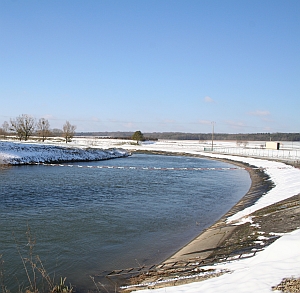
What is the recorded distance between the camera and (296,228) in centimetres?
953

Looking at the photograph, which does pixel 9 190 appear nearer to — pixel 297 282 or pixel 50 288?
pixel 50 288

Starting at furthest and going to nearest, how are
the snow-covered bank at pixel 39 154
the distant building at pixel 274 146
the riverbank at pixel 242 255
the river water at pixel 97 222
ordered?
the distant building at pixel 274 146
the snow-covered bank at pixel 39 154
the river water at pixel 97 222
the riverbank at pixel 242 255

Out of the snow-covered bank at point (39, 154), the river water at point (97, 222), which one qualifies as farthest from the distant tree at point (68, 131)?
the river water at point (97, 222)

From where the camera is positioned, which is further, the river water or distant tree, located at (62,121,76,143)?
distant tree, located at (62,121,76,143)

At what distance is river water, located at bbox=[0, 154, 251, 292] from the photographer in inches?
339

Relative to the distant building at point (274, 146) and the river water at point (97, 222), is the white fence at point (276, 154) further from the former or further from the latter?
the river water at point (97, 222)

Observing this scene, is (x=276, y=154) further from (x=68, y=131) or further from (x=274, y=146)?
(x=68, y=131)

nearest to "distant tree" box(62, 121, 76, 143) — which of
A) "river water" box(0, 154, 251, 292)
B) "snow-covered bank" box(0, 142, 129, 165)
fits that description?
"snow-covered bank" box(0, 142, 129, 165)

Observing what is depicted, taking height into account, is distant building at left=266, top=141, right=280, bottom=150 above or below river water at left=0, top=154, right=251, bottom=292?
Answer: above

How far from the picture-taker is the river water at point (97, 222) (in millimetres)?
8612

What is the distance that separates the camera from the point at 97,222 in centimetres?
1243

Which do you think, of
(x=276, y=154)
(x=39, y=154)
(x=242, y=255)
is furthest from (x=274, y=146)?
(x=242, y=255)

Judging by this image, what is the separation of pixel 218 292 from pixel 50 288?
11.8 feet

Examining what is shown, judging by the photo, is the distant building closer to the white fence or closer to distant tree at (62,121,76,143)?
the white fence
